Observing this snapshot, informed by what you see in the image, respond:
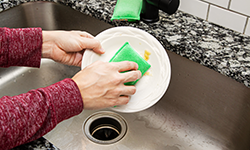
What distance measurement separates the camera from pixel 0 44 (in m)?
0.63

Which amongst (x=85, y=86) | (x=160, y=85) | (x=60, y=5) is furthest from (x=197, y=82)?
(x=60, y=5)

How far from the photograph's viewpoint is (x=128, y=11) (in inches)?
31.1

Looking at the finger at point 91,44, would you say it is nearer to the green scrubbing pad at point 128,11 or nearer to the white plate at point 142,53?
the white plate at point 142,53

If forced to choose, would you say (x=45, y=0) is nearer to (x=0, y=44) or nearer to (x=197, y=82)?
(x=0, y=44)

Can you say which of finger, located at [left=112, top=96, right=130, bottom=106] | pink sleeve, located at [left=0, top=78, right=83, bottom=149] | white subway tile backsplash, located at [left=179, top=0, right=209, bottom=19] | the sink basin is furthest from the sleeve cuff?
white subway tile backsplash, located at [left=179, top=0, right=209, bottom=19]

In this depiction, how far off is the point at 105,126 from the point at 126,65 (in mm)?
401

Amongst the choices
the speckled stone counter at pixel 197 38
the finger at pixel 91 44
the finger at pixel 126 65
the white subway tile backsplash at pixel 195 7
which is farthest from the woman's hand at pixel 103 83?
the white subway tile backsplash at pixel 195 7

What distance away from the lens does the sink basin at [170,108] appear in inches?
28.8

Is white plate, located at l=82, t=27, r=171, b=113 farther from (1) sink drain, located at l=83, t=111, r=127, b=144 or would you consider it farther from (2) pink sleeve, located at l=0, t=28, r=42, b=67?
(1) sink drain, located at l=83, t=111, r=127, b=144

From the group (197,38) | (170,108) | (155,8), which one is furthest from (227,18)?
Result: (170,108)

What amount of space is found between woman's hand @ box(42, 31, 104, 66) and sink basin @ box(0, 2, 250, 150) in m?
0.21

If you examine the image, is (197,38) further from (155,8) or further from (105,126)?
(105,126)

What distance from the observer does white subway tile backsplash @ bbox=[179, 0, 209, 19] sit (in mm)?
854

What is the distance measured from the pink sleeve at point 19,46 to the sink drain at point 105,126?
339 mm
